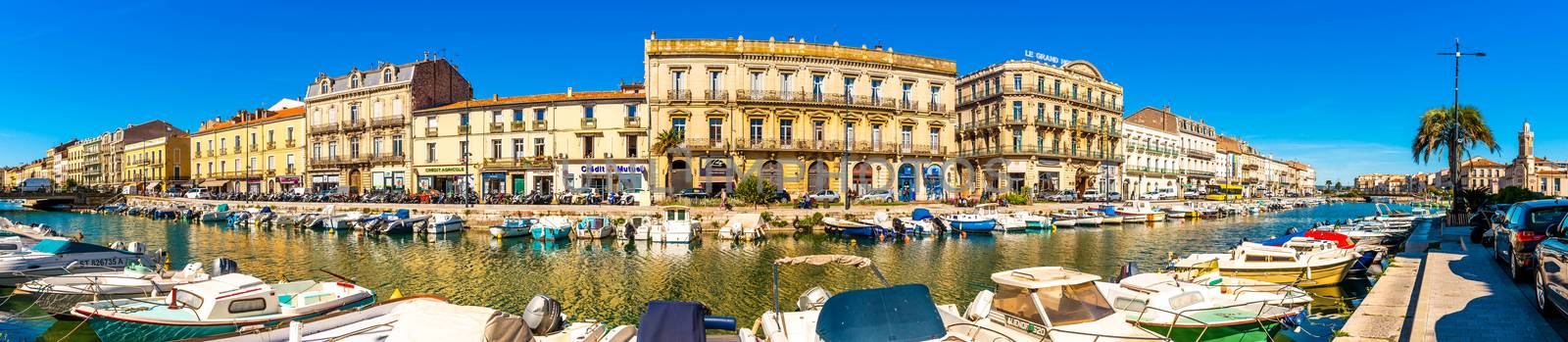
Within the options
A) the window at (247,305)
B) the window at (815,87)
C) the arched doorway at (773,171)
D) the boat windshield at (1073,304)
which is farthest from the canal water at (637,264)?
the window at (815,87)

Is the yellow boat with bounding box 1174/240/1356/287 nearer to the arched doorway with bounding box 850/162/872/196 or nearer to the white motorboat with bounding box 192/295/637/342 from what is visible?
the white motorboat with bounding box 192/295/637/342

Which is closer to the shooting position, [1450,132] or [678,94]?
[1450,132]

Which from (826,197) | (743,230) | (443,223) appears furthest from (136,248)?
(826,197)

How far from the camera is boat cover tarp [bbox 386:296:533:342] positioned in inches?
284

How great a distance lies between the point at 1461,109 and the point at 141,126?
381 ft

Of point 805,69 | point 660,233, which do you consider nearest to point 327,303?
point 660,233

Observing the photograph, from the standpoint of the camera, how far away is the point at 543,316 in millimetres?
9453

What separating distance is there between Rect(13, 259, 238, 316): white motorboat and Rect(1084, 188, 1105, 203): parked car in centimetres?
4937

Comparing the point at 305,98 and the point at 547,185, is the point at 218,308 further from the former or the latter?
the point at 305,98

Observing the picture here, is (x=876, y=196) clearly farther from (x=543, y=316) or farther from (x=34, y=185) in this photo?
(x=34, y=185)

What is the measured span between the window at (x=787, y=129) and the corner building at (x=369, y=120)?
27.8 meters

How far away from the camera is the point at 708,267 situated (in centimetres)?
2044

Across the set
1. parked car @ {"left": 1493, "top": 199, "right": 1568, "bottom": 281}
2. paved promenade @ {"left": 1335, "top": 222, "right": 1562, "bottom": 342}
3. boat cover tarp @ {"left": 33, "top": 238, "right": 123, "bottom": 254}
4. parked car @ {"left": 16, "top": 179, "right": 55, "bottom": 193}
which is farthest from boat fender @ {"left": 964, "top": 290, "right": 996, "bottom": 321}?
parked car @ {"left": 16, "top": 179, "right": 55, "bottom": 193}

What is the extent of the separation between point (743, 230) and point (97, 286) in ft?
64.6
